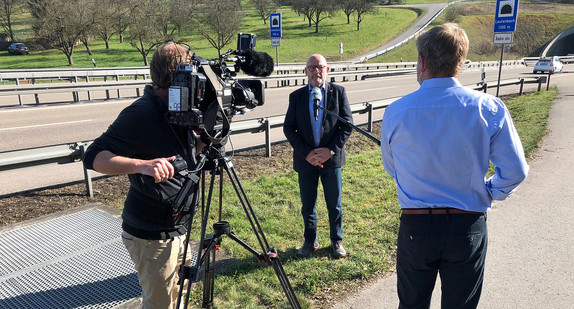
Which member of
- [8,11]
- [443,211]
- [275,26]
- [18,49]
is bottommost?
[443,211]

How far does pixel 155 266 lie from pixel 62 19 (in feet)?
123

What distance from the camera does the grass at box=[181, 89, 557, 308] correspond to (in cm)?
357

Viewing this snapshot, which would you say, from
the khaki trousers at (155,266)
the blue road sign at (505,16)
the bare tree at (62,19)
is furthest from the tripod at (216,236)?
the bare tree at (62,19)

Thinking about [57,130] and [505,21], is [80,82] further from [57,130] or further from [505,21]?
[505,21]

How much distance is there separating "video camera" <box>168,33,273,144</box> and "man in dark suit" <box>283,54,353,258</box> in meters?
1.59

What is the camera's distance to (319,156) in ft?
13.5

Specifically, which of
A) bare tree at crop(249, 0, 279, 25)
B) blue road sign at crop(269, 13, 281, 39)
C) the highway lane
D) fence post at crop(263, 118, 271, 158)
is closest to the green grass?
bare tree at crop(249, 0, 279, 25)

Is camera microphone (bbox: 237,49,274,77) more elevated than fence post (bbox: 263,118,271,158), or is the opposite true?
camera microphone (bbox: 237,49,274,77)

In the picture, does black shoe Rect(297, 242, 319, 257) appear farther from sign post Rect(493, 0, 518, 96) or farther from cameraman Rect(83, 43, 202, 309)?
sign post Rect(493, 0, 518, 96)

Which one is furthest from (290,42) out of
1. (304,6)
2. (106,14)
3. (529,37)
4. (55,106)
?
(55,106)

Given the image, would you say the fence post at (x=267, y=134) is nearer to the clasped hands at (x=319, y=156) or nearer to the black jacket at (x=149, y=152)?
the clasped hands at (x=319, y=156)

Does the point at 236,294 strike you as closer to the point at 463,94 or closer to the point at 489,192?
the point at 489,192

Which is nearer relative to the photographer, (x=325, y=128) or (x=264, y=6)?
(x=325, y=128)

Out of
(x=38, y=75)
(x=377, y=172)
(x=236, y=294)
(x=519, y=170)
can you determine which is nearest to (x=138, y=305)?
(x=236, y=294)
